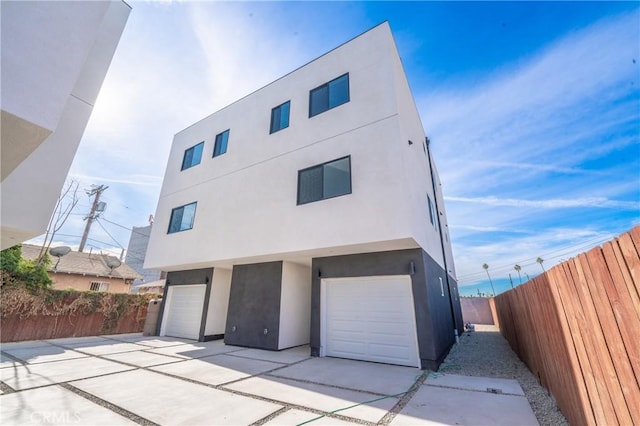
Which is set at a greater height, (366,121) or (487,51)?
(487,51)

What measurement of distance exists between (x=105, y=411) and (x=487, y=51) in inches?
444

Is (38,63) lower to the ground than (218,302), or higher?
higher

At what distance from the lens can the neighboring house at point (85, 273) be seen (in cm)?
1582

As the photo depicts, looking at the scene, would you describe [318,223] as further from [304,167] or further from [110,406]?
[110,406]

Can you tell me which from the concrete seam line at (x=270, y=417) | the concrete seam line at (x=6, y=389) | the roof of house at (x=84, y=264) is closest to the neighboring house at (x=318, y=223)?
the concrete seam line at (x=270, y=417)

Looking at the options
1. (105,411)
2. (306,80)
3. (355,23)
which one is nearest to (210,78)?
(306,80)

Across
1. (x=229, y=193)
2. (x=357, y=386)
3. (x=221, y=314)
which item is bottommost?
(x=357, y=386)

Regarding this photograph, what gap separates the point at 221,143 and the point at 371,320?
866 centimetres

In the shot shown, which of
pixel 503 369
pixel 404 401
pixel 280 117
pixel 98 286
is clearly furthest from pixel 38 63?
pixel 98 286

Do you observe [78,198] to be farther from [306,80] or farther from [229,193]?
[306,80]

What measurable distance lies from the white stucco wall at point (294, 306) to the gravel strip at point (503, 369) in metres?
4.35

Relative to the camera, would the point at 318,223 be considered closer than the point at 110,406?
No

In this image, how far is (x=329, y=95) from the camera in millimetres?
7688

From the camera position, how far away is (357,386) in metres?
4.31
